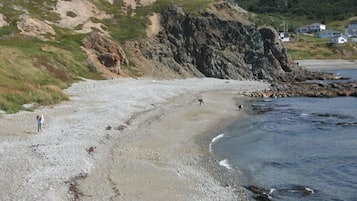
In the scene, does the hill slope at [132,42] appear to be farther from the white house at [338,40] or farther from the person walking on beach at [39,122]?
the white house at [338,40]

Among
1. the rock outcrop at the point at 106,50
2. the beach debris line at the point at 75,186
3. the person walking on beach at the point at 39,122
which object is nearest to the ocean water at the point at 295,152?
the beach debris line at the point at 75,186

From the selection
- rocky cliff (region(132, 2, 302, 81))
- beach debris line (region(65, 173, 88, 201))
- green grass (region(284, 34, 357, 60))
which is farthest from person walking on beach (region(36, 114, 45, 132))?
green grass (region(284, 34, 357, 60))

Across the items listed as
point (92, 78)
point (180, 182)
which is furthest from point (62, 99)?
point (180, 182)

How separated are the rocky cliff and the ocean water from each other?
109 ft

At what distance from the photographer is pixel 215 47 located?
3607 inches

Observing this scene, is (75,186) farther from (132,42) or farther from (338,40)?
(338,40)

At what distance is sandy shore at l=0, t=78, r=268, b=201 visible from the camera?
21336mm

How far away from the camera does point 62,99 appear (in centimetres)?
4628

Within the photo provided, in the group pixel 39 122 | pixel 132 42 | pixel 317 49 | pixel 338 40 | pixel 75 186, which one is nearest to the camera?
pixel 75 186

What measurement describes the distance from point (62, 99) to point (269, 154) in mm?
22938

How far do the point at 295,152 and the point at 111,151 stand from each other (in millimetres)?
13630

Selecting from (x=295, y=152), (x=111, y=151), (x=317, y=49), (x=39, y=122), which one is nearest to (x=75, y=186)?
(x=111, y=151)

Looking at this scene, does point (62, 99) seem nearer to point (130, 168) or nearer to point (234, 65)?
point (130, 168)

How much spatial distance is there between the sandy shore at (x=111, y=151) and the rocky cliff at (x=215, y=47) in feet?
107
